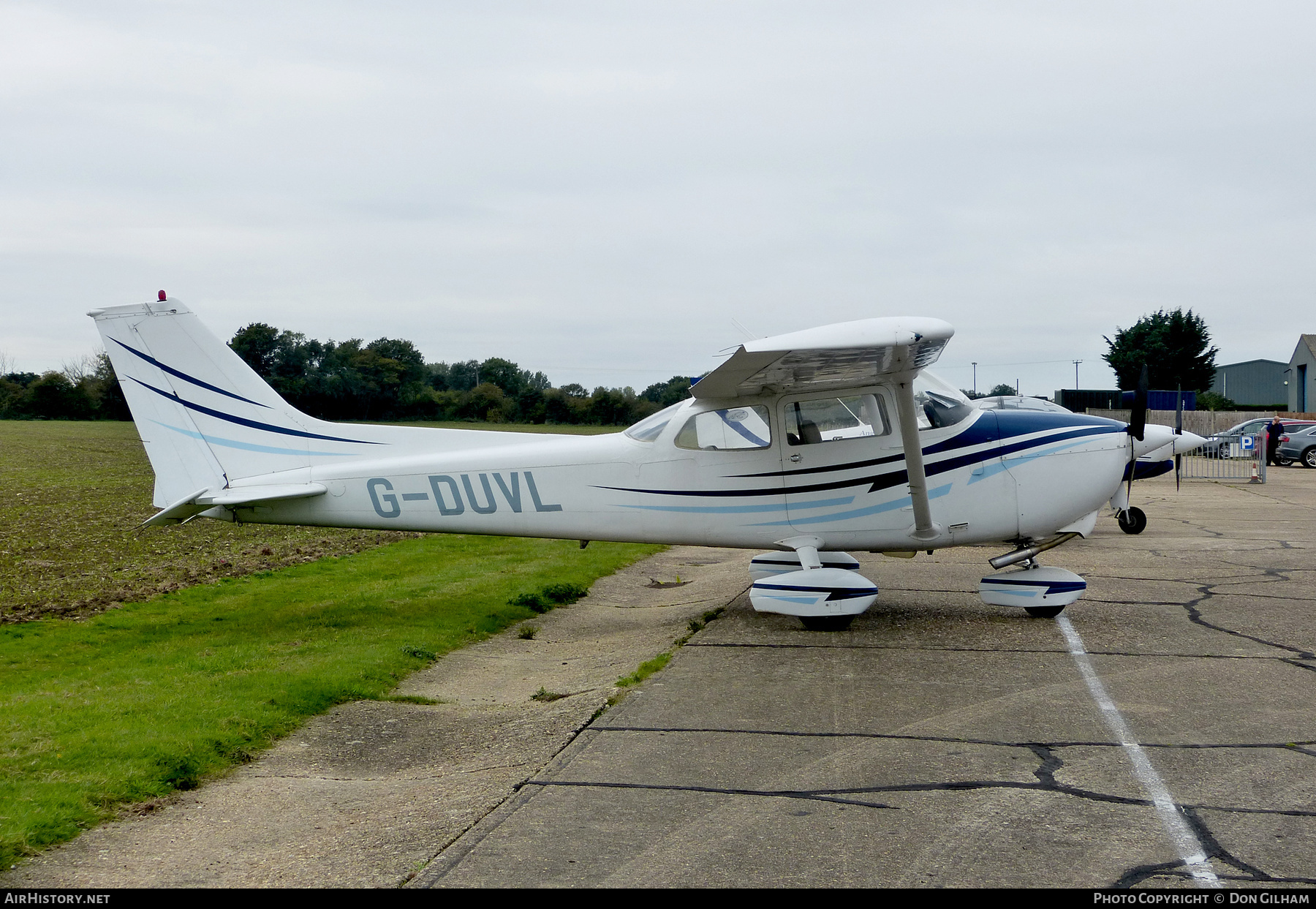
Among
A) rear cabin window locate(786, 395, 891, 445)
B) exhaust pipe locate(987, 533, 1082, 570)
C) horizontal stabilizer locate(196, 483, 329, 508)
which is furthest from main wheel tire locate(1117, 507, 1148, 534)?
horizontal stabilizer locate(196, 483, 329, 508)

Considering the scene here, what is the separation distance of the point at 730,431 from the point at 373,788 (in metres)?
5.26

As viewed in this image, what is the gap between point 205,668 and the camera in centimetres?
790

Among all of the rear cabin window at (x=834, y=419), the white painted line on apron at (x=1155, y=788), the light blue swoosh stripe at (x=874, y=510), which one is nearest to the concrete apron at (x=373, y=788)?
the light blue swoosh stripe at (x=874, y=510)

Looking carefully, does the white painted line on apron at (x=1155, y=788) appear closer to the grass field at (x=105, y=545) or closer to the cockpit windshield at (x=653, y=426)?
the cockpit windshield at (x=653, y=426)

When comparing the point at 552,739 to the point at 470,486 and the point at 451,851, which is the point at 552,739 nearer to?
the point at 451,851

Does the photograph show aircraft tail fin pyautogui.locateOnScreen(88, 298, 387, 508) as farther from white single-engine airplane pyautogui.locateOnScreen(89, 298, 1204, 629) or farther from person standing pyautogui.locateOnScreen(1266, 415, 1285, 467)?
person standing pyautogui.locateOnScreen(1266, 415, 1285, 467)

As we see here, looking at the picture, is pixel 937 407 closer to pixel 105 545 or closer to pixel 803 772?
pixel 803 772

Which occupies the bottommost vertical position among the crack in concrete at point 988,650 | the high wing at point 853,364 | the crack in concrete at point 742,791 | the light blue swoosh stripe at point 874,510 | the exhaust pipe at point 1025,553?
the crack in concrete at point 988,650

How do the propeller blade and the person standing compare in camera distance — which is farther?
the person standing

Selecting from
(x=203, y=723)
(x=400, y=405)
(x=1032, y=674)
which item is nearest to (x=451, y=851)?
(x=203, y=723)

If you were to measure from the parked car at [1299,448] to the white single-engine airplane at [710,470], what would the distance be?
106ft

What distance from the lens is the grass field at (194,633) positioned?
17.9 ft

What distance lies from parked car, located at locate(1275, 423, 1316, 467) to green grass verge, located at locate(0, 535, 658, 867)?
32972 mm

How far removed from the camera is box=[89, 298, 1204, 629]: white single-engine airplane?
945 cm
